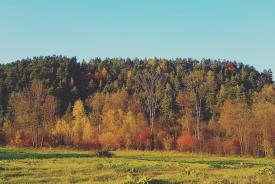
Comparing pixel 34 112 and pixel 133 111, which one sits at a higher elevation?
pixel 133 111

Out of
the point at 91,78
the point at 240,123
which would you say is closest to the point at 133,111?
the point at 240,123

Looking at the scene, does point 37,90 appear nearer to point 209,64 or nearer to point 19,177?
point 19,177

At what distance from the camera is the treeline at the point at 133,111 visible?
9725cm

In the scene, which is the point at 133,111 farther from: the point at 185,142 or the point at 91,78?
the point at 91,78

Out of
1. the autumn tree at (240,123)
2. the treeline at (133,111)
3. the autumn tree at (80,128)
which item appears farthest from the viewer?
the autumn tree at (80,128)

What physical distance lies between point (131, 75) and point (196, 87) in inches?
2214

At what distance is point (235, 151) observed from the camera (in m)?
94.0

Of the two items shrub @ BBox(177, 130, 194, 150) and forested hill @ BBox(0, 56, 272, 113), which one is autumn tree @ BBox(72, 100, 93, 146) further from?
shrub @ BBox(177, 130, 194, 150)

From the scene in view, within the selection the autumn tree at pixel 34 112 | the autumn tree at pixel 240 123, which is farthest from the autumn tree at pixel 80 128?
the autumn tree at pixel 240 123

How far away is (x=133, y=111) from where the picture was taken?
417 feet

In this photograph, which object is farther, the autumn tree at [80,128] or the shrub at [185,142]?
the autumn tree at [80,128]

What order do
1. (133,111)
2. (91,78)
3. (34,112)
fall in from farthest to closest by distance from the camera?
(91,78) → (133,111) → (34,112)

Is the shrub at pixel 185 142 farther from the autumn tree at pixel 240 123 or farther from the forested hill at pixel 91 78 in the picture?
the forested hill at pixel 91 78

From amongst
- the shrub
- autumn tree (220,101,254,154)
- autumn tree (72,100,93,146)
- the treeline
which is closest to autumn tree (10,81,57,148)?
the treeline
